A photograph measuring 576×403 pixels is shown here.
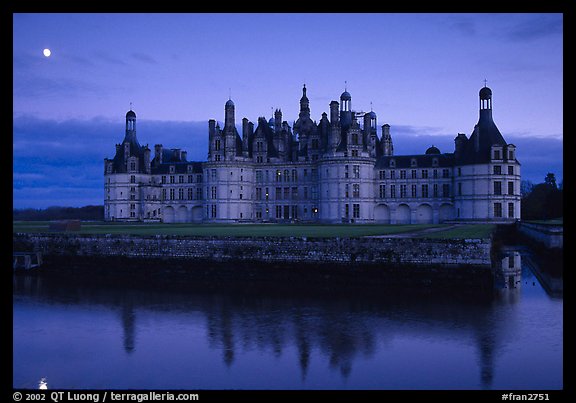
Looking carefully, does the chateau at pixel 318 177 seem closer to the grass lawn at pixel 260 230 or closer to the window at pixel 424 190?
the window at pixel 424 190

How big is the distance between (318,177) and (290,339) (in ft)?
169

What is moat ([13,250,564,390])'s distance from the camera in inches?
553

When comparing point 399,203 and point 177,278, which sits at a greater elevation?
point 399,203

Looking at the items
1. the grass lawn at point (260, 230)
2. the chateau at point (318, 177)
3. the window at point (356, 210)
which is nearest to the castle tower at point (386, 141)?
the chateau at point (318, 177)

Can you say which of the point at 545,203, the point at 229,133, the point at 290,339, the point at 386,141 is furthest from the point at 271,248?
the point at 545,203

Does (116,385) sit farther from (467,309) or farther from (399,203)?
(399,203)

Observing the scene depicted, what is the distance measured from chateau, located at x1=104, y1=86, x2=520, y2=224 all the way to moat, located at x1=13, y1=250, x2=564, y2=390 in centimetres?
3765

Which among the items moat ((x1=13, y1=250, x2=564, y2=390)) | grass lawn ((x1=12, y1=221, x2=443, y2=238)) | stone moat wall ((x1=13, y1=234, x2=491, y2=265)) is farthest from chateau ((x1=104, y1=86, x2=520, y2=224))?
moat ((x1=13, y1=250, x2=564, y2=390))

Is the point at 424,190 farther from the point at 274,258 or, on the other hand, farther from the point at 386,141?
the point at 274,258

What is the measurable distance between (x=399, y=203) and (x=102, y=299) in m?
47.7

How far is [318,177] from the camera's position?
224 ft

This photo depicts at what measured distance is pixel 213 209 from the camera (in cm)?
7025

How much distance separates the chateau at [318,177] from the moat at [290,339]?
37.6 meters

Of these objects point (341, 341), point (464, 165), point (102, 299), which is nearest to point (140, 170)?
point (464, 165)
